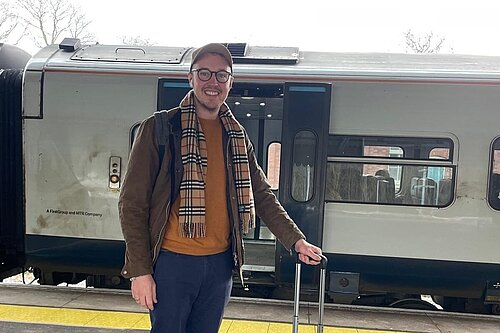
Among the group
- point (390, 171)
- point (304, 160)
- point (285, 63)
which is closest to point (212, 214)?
point (304, 160)

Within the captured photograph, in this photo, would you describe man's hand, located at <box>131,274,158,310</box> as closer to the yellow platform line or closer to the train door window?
the yellow platform line

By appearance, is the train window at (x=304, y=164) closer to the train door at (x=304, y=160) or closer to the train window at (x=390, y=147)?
the train door at (x=304, y=160)

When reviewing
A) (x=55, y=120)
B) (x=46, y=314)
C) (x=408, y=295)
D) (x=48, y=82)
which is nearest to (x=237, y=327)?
(x=46, y=314)

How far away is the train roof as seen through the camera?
4832 mm

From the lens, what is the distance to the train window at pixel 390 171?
4.75 meters

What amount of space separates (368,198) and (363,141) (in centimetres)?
56

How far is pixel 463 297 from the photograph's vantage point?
4.91 metres

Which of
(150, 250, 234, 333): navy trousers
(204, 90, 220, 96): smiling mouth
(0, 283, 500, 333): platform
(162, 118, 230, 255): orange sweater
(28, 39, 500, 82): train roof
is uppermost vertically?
(28, 39, 500, 82): train roof

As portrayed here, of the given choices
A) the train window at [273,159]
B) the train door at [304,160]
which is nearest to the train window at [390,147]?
the train door at [304,160]

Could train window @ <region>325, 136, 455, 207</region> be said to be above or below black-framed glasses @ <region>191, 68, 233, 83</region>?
below

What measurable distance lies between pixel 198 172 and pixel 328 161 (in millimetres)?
2826

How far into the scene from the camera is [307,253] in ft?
8.17

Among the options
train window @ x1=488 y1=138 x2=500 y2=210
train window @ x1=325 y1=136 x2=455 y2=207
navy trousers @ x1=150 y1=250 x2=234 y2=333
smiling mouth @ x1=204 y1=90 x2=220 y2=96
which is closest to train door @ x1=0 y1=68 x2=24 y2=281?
train window @ x1=325 y1=136 x2=455 y2=207

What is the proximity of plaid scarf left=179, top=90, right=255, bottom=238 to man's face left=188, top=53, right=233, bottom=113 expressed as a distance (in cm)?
7
